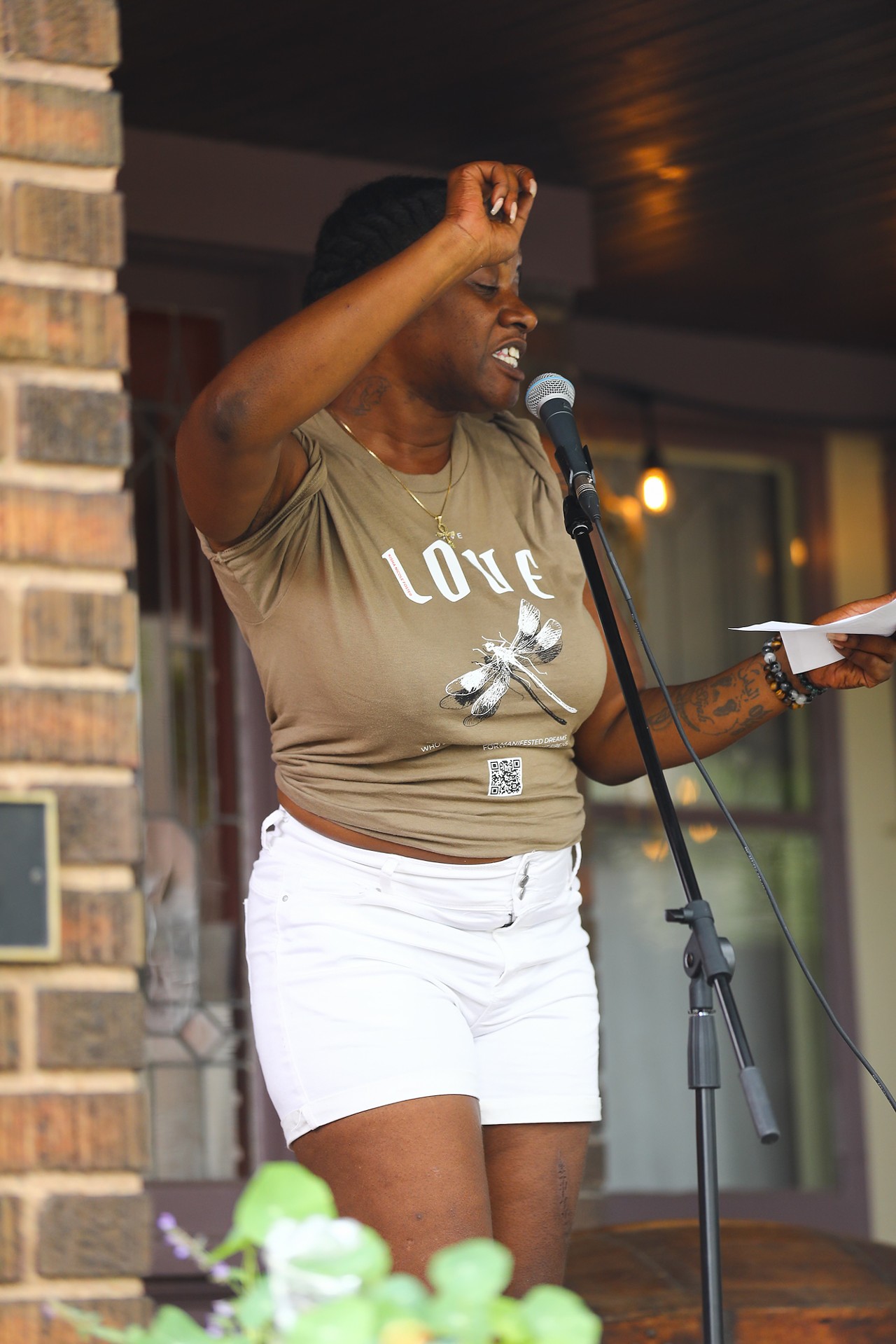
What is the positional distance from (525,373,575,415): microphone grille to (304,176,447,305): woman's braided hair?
44 cm

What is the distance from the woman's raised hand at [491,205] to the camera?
2111 millimetres

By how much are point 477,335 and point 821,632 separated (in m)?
0.61

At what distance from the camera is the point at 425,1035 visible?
221cm

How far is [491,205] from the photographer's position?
7.09ft

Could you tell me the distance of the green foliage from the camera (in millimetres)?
883

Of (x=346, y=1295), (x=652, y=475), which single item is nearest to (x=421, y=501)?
(x=346, y=1295)

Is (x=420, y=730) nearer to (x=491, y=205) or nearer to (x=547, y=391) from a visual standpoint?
(x=547, y=391)

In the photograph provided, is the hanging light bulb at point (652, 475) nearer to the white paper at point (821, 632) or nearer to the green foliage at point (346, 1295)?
the white paper at point (821, 632)

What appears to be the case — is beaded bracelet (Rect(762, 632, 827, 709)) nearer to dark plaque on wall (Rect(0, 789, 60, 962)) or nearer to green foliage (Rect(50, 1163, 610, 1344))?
dark plaque on wall (Rect(0, 789, 60, 962))

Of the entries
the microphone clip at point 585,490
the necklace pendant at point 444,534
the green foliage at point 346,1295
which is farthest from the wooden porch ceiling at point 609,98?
the green foliage at point 346,1295

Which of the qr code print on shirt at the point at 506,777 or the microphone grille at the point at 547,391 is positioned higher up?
the microphone grille at the point at 547,391

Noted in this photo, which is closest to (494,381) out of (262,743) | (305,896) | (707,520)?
(305,896)

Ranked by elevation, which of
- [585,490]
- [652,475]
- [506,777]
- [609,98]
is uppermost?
[609,98]

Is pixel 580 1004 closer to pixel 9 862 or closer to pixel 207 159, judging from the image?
pixel 9 862
